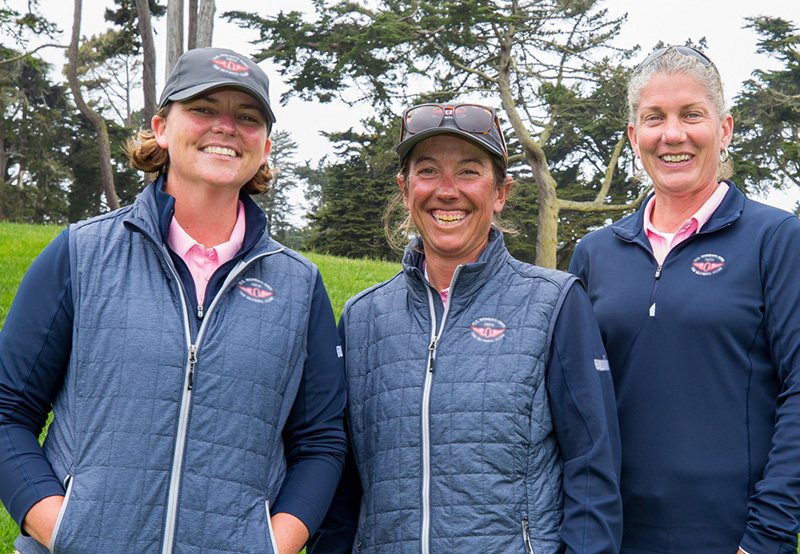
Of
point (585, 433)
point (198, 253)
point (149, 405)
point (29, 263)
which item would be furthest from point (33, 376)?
point (29, 263)

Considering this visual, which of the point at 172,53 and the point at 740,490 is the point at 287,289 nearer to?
the point at 740,490

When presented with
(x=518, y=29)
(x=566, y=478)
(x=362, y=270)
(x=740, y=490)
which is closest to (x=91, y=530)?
(x=566, y=478)

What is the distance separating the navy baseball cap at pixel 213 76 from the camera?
2471mm

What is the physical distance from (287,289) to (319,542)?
0.99 m

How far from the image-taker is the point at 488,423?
2445 millimetres

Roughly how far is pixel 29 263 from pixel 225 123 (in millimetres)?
10167

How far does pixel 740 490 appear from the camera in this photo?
99.5 inches

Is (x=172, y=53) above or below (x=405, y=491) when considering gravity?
above

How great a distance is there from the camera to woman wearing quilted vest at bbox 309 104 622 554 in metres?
2.37

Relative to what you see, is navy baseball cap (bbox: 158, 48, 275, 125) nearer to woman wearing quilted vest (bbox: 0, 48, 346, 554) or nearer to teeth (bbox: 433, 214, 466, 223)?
woman wearing quilted vest (bbox: 0, 48, 346, 554)

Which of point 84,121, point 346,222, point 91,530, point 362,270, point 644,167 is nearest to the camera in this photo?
point 91,530

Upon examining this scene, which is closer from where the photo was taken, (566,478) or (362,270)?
(566,478)

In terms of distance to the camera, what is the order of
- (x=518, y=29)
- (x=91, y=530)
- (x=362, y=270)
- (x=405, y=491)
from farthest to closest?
(x=518, y=29) → (x=362, y=270) → (x=405, y=491) → (x=91, y=530)

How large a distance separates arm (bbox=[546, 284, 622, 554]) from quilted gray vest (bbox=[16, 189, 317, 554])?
3.10 ft
